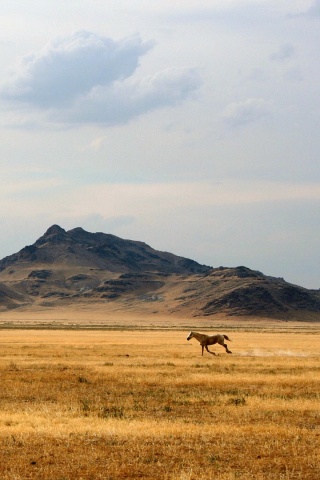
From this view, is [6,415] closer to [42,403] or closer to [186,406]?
[42,403]

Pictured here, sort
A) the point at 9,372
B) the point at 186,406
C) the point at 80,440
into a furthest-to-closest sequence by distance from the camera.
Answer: the point at 9,372
the point at 186,406
the point at 80,440

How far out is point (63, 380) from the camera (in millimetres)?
29484

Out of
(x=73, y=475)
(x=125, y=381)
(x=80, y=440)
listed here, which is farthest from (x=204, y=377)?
(x=73, y=475)

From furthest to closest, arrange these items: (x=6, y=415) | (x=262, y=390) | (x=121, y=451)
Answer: (x=262, y=390) < (x=6, y=415) < (x=121, y=451)

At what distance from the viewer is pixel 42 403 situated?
22891 millimetres

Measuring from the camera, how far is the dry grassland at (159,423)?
13922 millimetres

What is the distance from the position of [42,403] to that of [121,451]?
7.99 metres

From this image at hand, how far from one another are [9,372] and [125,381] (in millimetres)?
5930

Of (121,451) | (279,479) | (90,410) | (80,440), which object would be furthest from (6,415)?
(279,479)

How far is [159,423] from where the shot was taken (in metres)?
18.8

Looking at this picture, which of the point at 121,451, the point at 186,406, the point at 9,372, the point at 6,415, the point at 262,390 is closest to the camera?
the point at 121,451

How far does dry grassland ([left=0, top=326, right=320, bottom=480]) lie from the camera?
45.7 ft

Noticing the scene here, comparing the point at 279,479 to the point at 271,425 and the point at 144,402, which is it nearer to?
the point at 271,425

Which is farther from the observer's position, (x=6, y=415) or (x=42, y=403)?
(x=42, y=403)
